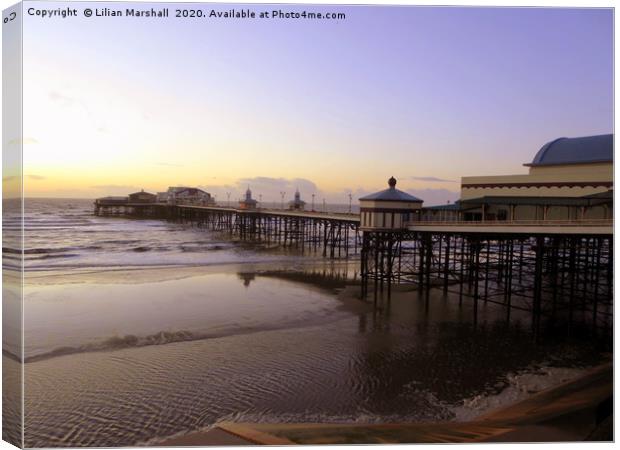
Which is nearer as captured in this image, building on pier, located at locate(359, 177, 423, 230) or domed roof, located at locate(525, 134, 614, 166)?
domed roof, located at locate(525, 134, 614, 166)

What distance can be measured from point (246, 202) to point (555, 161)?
3231 centimetres

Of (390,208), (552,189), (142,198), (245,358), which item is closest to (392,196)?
(390,208)

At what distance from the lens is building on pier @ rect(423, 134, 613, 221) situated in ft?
41.6

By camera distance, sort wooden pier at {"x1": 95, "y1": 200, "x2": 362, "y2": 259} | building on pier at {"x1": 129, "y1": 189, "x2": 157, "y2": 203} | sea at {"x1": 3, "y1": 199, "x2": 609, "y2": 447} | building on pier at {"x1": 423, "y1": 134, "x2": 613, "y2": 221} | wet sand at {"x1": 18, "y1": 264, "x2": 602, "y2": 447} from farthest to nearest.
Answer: building on pier at {"x1": 129, "y1": 189, "x2": 157, "y2": 203} < wooden pier at {"x1": 95, "y1": 200, "x2": 362, "y2": 259} < building on pier at {"x1": 423, "y1": 134, "x2": 613, "y2": 221} < wet sand at {"x1": 18, "y1": 264, "x2": 602, "y2": 447} < sea at {"x1": 3, "y1": 199, "x2": 609, "y2": 447}

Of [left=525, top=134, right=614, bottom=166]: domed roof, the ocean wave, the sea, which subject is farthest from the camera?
[left=525, top=134, right=614, bottom=166]: domed roof

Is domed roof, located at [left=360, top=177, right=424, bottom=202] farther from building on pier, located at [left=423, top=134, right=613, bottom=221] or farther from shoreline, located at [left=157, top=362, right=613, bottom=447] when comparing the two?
shoreline, located at [left=157, top=362, right=613, bottom=447]

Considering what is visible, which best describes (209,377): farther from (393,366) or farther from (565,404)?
(565,404)

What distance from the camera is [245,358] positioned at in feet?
34.2

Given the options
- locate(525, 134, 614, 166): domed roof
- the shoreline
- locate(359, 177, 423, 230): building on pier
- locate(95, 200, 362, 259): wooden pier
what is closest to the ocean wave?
the shoreline

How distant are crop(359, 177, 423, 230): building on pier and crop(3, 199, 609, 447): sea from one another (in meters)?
2.35

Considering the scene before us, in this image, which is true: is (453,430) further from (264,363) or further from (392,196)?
(392,196)

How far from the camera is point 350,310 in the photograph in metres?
14.7

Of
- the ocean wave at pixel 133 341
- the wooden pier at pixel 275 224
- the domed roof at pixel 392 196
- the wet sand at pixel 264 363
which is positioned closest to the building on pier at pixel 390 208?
the domed roof at pixel 392 196

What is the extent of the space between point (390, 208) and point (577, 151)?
197 inches
